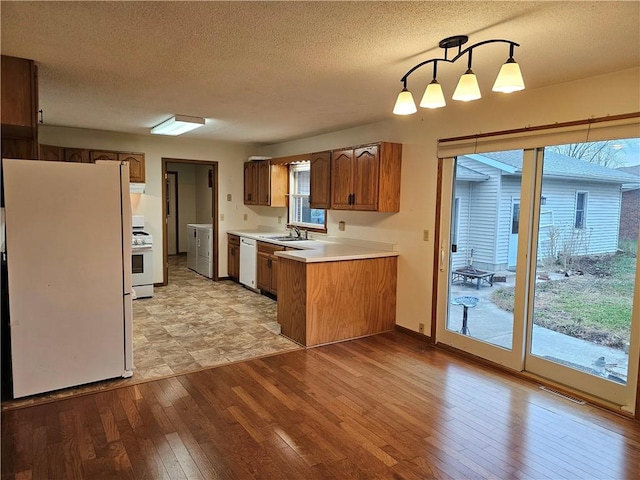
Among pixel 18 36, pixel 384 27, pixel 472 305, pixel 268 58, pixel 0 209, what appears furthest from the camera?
pixel 472 305

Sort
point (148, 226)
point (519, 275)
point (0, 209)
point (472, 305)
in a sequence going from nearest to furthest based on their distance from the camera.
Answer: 1. point (0, 209)
2. point (519, 275)
3. point (472, 305)
4. point (148, 226)

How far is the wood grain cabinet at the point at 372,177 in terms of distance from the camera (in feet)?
14.4

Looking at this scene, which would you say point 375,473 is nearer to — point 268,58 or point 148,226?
point 268,58

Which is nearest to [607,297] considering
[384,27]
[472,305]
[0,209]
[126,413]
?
[472,305]

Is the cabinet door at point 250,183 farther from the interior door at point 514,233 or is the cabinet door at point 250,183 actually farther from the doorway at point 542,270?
the interior door at point 514,233

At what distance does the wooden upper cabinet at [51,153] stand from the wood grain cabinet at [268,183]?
8.91 feet

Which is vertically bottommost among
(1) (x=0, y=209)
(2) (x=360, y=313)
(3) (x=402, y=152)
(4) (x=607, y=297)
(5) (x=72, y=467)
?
(5) (x=72, y=467)

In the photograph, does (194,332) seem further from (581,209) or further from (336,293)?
(581,209)

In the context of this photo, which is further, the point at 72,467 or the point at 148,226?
the point at 148,226

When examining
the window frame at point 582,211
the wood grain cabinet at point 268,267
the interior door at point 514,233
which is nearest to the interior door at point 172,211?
the wood grain cabinet at point 268,267

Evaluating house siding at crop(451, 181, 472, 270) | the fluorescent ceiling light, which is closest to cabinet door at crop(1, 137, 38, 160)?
the fluorescent ceiling light

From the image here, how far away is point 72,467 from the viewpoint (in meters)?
2.22

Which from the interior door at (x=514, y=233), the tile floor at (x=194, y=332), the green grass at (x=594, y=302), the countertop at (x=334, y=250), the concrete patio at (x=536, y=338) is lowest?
the tile floor at (x=194, y=332)

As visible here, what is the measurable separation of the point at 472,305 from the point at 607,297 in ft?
3.78
